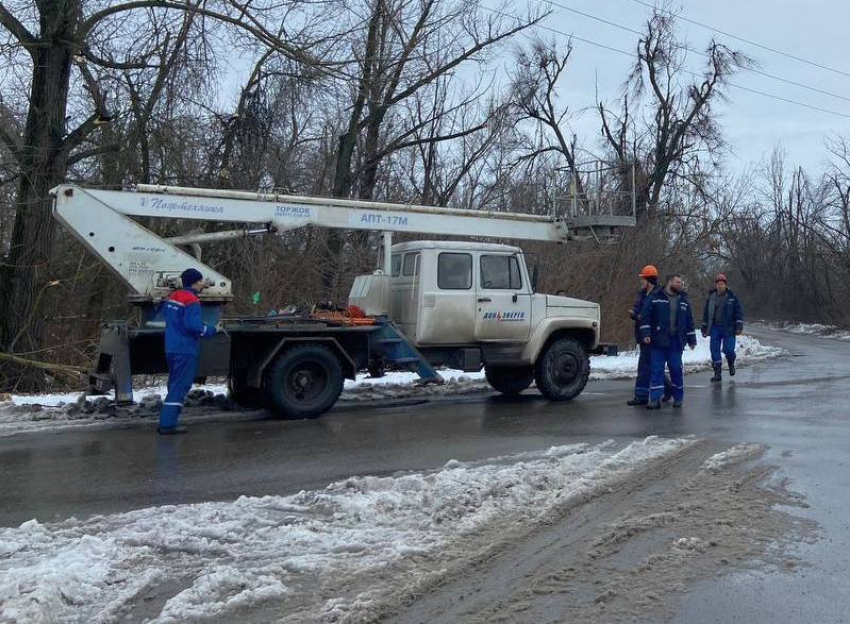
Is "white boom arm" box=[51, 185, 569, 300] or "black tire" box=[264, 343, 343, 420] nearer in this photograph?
"white boom arm" box=[51, 185, 569, 300]

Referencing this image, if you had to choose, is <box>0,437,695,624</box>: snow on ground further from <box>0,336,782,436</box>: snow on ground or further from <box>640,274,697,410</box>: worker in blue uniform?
<box>0,336,782,436</box>: snow on ground

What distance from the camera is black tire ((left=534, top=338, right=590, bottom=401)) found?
41.2 ft

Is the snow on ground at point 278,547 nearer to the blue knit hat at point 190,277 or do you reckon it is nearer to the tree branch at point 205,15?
the blue knit hat at point 190,277

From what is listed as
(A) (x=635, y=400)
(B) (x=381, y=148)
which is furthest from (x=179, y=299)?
(B) (x=381, y=148)

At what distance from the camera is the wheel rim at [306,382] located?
1086 centimetres

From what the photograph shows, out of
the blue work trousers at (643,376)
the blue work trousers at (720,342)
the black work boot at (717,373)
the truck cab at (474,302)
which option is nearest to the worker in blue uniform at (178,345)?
the truck cab at (474,302)

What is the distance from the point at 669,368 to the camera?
11812mm

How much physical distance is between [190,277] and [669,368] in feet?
20.8

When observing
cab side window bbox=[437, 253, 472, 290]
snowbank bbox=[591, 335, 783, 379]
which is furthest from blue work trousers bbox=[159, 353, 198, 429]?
snowbank bbox=[591, 335, 783, 379]

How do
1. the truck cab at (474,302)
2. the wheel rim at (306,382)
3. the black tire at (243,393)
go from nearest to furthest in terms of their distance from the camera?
the wheel rim at (306,382) → the black tire at (243,393) → the truck cab at (474,302)

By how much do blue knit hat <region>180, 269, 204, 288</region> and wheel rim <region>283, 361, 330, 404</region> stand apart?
173 centimetres

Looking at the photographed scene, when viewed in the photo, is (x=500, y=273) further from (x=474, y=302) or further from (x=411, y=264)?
(x=411, y=264)

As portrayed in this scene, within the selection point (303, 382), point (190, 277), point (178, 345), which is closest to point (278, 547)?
point (178, 345)

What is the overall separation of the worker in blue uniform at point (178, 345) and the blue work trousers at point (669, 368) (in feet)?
19.0
